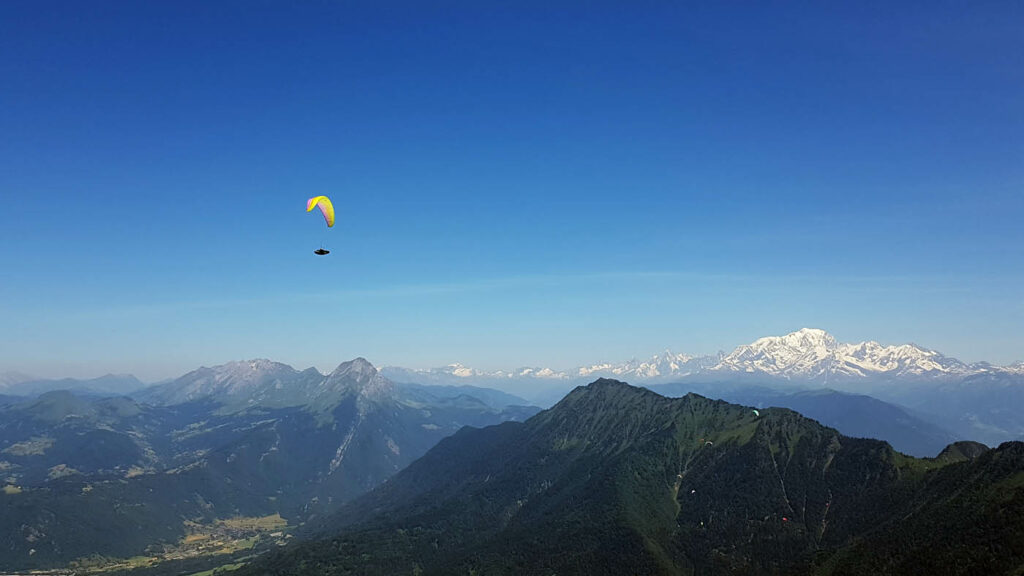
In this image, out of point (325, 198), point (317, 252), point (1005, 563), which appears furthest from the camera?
point (1005, 563)

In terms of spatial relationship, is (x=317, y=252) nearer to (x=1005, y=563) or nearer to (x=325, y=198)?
(x=325, y=198)

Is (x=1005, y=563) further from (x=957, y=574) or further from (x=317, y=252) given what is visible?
(x=317, y=252)

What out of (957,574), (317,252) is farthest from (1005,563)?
(317,252)

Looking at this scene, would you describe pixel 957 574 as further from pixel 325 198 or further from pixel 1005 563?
pixel 325 198

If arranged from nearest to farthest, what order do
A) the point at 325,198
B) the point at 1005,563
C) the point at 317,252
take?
1. the point at 317,252
2. the point at 325,198
3. the point at 1005,563

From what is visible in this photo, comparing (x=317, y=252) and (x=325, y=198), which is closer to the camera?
(x=317, y=252)

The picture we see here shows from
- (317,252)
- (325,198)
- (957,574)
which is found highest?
(325,198)

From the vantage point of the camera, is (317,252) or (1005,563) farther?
(1005,563)

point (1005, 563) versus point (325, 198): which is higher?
point (325, 198)

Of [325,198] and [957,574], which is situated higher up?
[325,198]

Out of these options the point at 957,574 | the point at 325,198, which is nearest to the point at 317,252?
the point at 325,198
